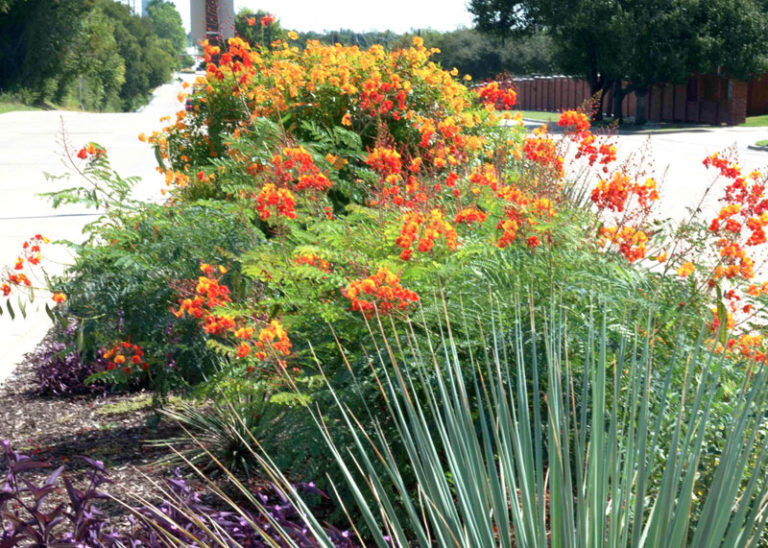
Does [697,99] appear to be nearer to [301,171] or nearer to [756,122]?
[756,122]

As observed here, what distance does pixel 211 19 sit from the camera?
8.17 meters

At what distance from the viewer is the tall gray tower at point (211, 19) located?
25.8 feet

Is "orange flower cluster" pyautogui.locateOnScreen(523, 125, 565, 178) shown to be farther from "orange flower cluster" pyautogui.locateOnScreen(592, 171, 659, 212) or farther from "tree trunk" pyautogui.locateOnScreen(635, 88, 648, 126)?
"tree trunk" pyautogui.locateOnScreen(635, 88, 648, 126)

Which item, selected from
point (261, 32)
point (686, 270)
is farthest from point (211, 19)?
point (686, 270)

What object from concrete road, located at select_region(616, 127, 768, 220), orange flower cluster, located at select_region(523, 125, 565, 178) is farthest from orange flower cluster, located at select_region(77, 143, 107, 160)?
concrete road, located at select_region(616, 127, 768, 220)

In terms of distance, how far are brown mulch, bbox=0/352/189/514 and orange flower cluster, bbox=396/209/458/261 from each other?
131 cm

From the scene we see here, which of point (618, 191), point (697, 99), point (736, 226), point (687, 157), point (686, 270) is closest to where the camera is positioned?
point (686, 270)

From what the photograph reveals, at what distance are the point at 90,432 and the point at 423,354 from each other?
206cm

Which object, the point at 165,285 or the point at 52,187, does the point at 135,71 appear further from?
the point at 165,285

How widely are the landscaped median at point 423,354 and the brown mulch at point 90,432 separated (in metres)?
0.15

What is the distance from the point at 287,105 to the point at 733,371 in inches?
178

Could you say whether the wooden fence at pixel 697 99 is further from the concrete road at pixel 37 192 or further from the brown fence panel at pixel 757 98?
the concrete road at pixel 37 192

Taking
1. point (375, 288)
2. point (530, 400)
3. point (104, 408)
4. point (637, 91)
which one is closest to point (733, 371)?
point (530, 400)

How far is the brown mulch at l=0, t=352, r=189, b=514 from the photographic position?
367 centimetres
